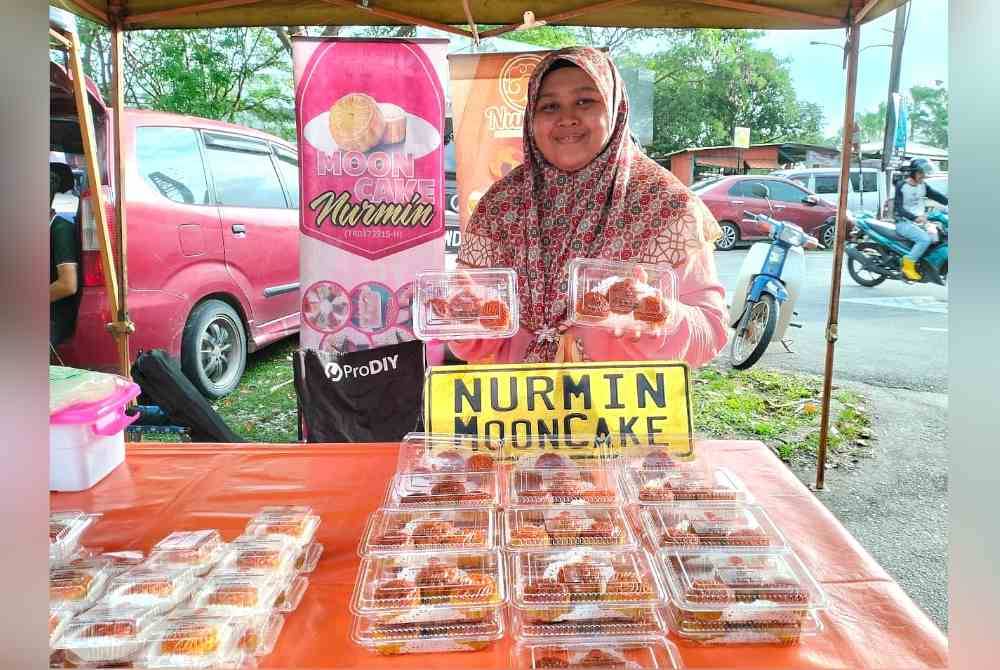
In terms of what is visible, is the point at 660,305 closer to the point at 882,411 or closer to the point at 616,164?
the point at 616,164

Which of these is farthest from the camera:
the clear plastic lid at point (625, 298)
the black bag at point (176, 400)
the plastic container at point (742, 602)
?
the black bag at point (176, 400)

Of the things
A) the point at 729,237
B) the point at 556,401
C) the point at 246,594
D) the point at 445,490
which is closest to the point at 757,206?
the point at 729,237

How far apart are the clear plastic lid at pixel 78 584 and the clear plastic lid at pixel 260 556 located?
0.66 feet

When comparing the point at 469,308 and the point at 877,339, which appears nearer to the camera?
the point at 469,308

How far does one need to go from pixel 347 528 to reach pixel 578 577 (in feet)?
1.99

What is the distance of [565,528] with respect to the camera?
1374 millimetres

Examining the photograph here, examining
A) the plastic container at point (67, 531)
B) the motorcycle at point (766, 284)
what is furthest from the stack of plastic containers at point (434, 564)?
the motorcycle at point (766, 284)

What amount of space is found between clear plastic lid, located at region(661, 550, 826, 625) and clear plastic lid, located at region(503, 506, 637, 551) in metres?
0.11

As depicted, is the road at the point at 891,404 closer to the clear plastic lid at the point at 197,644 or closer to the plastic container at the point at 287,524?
the plastic container at the point at 287,524

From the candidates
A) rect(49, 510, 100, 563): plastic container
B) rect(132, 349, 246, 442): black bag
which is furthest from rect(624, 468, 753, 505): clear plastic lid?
rect(132, 349, 246, 442): black bag

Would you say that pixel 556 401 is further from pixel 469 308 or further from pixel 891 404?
pixel 891 404

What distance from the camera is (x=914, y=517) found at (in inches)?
163

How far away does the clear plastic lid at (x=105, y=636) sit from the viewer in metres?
1.02
